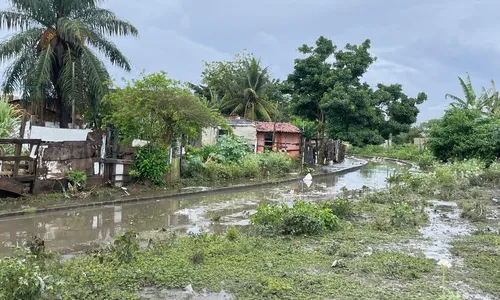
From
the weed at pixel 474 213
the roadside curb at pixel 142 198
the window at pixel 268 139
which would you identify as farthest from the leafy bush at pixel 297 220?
the window at pixel 268 139

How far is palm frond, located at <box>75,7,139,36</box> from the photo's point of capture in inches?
719

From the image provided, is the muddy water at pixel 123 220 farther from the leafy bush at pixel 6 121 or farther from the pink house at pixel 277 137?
the pink house at pixel 277 137

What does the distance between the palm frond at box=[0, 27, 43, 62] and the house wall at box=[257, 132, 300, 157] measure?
17.1 m

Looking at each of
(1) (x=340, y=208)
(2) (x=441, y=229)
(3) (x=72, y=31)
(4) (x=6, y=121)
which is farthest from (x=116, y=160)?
(2) (x=441, y=229)

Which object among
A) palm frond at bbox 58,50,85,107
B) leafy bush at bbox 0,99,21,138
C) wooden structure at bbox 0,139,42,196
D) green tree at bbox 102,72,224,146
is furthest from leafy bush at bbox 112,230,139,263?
palm frond at bbox 58,50,85,107

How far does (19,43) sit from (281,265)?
1547cm

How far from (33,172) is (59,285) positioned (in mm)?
9965

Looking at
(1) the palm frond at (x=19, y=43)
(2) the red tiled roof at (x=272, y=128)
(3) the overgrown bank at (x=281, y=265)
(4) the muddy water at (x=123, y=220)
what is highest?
(1) the palm frond at (x=19, y=43)

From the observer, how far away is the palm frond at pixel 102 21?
1825cm

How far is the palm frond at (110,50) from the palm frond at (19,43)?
2.07 m

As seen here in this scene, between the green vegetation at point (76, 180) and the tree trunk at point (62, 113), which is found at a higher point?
the tree trunk at point (62, 113)

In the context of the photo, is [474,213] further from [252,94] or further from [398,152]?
[398,152]

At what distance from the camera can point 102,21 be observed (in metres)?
18.3

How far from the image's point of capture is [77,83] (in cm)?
1723
